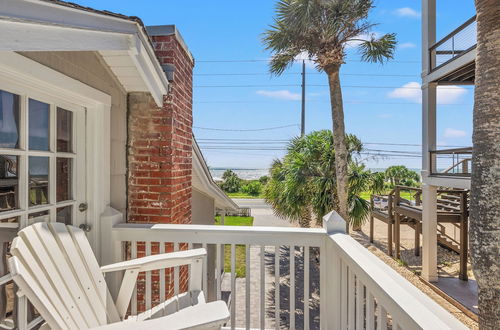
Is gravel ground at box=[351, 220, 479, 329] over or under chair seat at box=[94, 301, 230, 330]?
under

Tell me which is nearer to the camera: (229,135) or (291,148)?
(291,148)

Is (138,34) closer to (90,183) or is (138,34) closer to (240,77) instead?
(90,183)

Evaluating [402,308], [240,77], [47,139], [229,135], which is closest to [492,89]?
[402,308]

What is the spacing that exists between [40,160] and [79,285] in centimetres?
85

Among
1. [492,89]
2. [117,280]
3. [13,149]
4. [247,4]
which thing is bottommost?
[117,280]

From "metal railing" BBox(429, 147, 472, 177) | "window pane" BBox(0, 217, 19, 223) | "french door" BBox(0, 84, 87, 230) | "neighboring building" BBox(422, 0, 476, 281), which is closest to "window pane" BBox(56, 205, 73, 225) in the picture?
"french door" BBox(0, 84, 87, 230)

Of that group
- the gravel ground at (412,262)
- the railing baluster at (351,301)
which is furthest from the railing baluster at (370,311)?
the gravel ground at (412,262)

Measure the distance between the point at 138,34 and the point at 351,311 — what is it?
2.37 meters

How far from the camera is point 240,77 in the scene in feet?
124

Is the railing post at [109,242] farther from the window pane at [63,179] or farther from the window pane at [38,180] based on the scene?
the window pane at [38,180]

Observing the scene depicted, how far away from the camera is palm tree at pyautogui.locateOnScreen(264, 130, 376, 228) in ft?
29.2

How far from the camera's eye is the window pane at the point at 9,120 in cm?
164

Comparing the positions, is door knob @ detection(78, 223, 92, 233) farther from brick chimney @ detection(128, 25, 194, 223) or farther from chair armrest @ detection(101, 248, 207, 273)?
chair armrest @ detection(101, 248, 207, 273)

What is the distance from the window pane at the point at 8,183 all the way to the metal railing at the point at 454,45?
7.72 m
